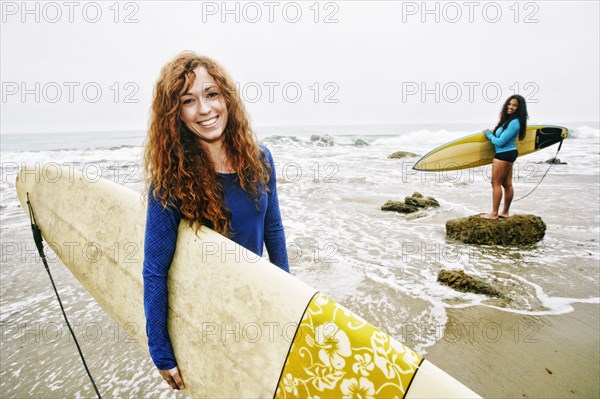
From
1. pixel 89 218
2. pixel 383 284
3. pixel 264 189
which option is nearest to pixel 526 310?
pixel 383 284

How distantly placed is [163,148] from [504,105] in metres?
4.99

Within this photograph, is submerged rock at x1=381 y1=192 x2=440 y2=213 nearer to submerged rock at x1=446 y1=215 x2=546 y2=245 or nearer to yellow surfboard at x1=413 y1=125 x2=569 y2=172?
yellow surfboard at x1=413 y1=125 x2=569 y2=172

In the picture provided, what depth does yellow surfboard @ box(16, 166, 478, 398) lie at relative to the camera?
3.84ft

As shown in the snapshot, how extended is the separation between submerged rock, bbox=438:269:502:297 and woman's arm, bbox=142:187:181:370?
2911mm

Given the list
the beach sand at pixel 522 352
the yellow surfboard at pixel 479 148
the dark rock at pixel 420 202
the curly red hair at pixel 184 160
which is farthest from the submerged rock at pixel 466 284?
the yellow surfboard at pixel 479 148

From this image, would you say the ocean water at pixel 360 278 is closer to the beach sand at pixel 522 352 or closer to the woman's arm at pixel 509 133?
the beach sand at pixel 522 352

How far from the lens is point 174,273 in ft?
5.15

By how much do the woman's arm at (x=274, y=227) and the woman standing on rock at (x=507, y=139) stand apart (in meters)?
4.12

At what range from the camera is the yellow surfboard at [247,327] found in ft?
3.84

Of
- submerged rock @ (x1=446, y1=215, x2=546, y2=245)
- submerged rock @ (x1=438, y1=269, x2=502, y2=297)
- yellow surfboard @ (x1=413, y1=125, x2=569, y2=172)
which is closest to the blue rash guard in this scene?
submerged rock @ (x1=438, y1=269, x2=502, y2=297)

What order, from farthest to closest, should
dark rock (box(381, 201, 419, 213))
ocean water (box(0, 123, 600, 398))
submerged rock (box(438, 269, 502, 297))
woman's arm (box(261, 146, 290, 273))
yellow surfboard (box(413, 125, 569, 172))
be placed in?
1. dark rock (box(381, 201, 419, 213))
2. yellow surfboard (box(413, 125, 569, 172))
3. submerged rock (box(438, 269, 502, 297))
4. ocean water (box(0, 123, 600, 398))
5. woman's arm (box(261, 146, 290, 273))

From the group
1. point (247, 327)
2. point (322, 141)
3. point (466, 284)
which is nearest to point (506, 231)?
point (466, 284)

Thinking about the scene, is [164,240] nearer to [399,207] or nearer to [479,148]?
[399,207]

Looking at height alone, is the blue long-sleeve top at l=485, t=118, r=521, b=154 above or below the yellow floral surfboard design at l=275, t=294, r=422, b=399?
above
